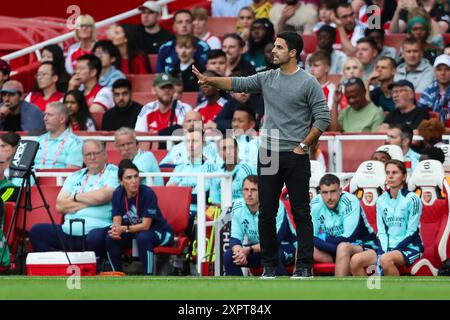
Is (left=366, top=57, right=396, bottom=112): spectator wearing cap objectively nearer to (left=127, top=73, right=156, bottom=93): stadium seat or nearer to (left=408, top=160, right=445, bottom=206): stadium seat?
(left=408, top=160, right=445, bottom=206): stadium seat

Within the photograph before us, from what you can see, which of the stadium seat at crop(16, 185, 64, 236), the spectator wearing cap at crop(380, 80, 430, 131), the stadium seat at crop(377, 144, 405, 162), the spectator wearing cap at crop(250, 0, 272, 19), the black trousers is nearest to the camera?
the black trousers

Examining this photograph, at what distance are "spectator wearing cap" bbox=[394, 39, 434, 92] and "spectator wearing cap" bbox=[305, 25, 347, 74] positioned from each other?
899 millimetres

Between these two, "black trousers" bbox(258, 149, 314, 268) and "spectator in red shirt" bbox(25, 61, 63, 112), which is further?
"spectator in red shirt" bbox(25, 61, 63, 112)

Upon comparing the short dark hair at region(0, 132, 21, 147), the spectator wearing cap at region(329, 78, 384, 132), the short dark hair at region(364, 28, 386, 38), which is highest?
the short dark hair at region(364, 28, 386, 38)

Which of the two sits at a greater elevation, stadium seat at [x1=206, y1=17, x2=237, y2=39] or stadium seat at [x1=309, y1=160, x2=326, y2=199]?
stadium seat at [x1=206, y1=17, x2=237, y2=39]

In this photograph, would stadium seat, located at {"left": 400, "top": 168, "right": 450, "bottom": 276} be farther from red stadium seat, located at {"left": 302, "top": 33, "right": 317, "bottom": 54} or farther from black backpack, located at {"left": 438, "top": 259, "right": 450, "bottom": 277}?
red stadium seat, located at {"left": 302, "top": 33, "right": 317, "bottom": 54}

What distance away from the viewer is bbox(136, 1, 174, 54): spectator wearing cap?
64.9 feet

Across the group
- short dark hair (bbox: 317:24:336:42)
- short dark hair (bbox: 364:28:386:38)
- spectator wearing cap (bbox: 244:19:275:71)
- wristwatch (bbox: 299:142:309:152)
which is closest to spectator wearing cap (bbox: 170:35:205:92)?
spectator wearing cap (bbox: 244:19:275:71)

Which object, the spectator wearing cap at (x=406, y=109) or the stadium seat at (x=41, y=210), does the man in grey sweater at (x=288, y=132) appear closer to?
the stadium seat at (x=41, y=210)

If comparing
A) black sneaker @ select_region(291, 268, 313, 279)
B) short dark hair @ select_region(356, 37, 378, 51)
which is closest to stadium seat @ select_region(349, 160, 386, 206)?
black sneaker @ select_region(291, 268, 313, 279)

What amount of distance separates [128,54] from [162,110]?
2.33m

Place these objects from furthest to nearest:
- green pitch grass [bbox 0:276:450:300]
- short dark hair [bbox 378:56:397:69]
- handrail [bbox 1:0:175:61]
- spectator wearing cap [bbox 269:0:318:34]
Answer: handrail [bbox 1:0:175:61] < spectator wearing cap [bbox 269:0:318:34] < short dark hair [bbox 378:56:397:69] < green pitch grass [bbox 0:276:450:300]

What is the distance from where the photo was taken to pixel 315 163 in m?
15.2

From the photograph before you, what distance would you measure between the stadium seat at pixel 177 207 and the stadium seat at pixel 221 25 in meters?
5.22
